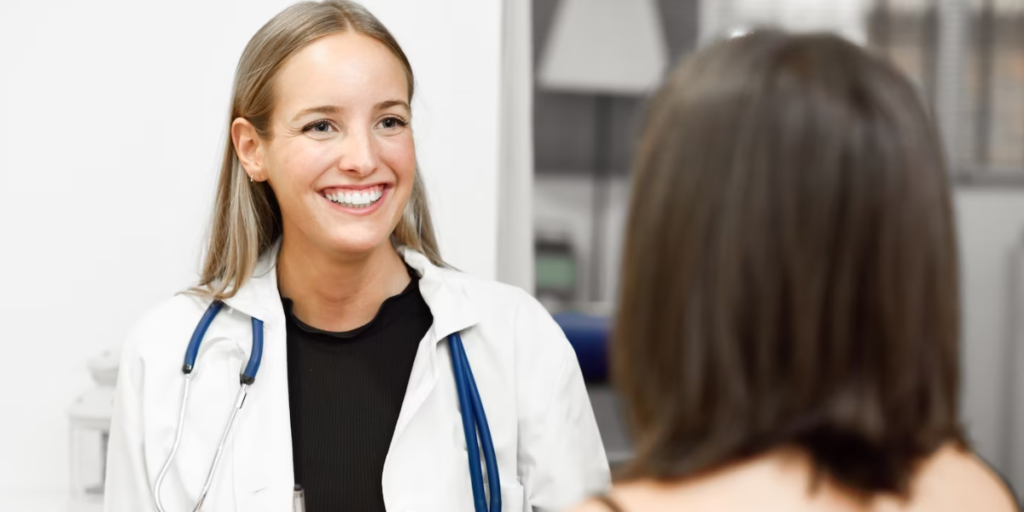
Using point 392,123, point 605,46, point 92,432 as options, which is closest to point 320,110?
point 392,123

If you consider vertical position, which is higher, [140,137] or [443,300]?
[140,137]

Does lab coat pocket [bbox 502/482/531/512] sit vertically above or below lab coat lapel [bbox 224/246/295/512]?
below

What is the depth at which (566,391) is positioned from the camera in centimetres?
132

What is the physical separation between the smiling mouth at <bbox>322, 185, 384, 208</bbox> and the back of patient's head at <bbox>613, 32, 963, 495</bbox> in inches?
29.9

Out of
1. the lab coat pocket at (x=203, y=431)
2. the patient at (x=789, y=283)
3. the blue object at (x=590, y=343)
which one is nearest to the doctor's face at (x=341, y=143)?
the lab coat pocket at (x=203, y=431)

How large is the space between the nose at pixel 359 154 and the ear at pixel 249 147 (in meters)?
0.15

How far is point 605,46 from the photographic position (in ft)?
9.24

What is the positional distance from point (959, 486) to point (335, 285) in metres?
0.93

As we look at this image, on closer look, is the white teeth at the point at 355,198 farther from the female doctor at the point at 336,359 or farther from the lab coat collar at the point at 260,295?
the lab coat collar at the point at 260,295

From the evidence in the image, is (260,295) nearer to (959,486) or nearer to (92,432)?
(92,432)

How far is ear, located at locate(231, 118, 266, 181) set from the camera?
1346 millimetres

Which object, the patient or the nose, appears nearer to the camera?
the patient

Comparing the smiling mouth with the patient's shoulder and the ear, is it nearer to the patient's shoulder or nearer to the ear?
the ear

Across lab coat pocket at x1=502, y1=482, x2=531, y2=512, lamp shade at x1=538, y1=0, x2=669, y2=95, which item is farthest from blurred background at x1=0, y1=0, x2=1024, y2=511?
lamp shade at x1=538, y1=0, x2=669, y2=95
